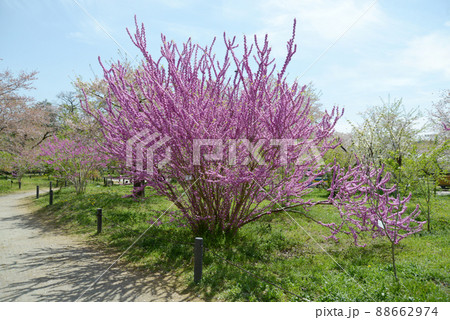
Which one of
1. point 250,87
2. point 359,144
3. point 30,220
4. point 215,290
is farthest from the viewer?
point 30,220

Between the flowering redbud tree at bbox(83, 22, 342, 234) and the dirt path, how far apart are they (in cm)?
203

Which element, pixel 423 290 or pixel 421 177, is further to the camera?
pixel 421 177

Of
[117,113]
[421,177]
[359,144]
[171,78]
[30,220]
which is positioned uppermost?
[171,78]

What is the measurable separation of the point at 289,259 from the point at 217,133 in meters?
3.00

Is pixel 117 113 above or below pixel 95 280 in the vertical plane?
→ above

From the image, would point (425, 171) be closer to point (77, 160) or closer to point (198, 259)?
point (198, 259)

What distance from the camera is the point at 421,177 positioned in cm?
1048

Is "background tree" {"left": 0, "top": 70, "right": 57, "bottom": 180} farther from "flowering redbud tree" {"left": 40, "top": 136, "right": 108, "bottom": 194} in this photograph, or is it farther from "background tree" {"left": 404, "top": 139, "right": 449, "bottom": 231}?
"background tree" {"left": 404, "top": 139, "right": 449, "bottom": 231}

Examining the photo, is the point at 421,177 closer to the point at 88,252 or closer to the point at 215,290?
the point at 215,290

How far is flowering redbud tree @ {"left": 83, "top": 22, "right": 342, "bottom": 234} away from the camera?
19.0 feet

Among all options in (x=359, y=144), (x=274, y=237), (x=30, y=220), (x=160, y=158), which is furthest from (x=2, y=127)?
(x=359, y=144)

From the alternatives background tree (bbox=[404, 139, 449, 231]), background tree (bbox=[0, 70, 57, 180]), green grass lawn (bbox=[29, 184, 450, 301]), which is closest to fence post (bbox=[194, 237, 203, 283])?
green grass lawn (bbox=[29, 184, 450, 301])

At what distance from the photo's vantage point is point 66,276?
5.51 m

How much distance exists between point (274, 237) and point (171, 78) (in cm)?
461
